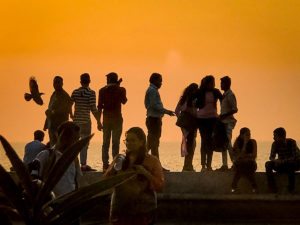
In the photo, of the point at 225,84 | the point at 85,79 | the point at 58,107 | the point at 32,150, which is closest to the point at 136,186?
the point at 32,150

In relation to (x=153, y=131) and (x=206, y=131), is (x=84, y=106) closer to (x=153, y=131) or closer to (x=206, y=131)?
(x=153, y=131)

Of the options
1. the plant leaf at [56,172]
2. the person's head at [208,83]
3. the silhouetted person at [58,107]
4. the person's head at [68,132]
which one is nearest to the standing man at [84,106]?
the silhouetted person at [58,107]

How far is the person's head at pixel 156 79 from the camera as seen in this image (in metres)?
16.2

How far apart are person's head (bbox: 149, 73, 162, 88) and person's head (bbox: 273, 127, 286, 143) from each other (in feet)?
7.61

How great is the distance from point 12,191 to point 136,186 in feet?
11.6

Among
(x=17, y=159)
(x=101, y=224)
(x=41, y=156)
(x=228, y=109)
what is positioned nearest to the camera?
(x=17, y=159)

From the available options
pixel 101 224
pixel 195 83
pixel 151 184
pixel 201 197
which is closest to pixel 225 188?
pixel 201 197

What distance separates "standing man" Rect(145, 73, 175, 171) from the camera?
16.3 m

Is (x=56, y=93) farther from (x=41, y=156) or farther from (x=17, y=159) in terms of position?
(x=17, y=159)

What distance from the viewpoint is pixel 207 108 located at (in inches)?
648

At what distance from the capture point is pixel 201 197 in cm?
1628

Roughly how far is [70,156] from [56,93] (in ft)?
→ 37.5

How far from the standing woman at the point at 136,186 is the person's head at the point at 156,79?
25.1ft

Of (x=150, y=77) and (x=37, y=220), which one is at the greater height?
(x=150, y=77)
